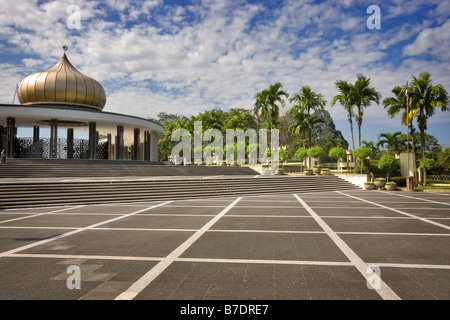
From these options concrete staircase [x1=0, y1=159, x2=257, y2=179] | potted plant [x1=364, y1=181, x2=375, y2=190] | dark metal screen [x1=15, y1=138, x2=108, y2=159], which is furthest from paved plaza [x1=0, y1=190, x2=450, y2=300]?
dark metal screen [x1=15, y1=138, x2=108, y2=159]

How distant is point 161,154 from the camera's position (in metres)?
56.3

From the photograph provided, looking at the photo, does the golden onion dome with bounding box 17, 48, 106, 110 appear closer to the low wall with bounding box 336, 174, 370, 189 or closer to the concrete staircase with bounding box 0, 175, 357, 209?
the concrete staircase with bounding box 0, 175, 357, 209

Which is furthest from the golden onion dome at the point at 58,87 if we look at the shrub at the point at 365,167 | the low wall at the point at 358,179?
the shrub at the point at 365,167

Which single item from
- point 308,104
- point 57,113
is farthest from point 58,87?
point 308,104

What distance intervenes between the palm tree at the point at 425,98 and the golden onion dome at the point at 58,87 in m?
35.5

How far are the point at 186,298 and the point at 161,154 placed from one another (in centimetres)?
5407

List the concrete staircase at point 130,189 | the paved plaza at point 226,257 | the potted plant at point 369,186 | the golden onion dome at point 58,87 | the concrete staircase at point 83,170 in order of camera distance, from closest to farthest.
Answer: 1. the paved plaza at point 226,257
2. the concrete staircase at point 130,189
3. the concrete staircase at point 83,170
4. the potted plant at point 369,186
5. the golden onion dome at point 58,87

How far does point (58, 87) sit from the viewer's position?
28.4 m

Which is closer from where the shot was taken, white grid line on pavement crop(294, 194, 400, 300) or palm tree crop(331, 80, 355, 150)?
white grid line on pavement crop(294, 194, 400, 300)

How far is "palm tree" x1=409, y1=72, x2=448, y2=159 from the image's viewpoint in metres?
27.6

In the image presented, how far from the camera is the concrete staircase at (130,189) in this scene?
46.5 feet

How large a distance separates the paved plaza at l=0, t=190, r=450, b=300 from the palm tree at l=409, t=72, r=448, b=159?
898 inches

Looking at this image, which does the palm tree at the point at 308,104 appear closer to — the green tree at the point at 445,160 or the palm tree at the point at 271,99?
the palm tree at the point at 271,99
